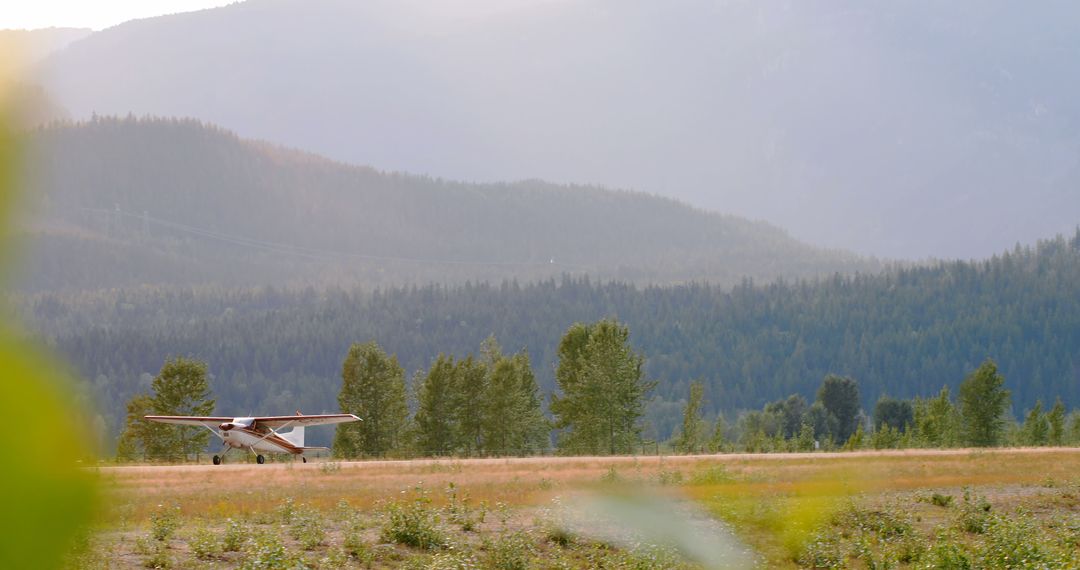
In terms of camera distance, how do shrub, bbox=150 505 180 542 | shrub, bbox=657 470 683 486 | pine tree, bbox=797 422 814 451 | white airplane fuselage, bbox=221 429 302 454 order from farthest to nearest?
pine tree, bbox=797 422 814 451 → white airplane fuselage, bbox=221 429 302 454 → shrub, bbox=657 470 683 486 → shrub, bbox=150 505 180 542

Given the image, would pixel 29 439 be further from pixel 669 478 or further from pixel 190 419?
pixel 190 419

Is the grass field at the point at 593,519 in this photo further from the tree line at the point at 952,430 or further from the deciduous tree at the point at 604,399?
the tree line at the point at 952,430

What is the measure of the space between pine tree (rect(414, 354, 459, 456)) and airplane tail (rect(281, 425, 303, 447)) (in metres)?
25.9

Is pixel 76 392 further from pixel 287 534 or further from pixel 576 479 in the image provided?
pixel 576 479

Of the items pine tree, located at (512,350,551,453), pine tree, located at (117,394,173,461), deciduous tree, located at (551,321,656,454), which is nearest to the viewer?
pine tree, located at (117,394,173,461)

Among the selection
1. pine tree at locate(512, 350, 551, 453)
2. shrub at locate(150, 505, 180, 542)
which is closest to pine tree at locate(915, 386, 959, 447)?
pine tree at locate(512, 350, 551, 453)

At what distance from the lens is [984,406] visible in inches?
4126

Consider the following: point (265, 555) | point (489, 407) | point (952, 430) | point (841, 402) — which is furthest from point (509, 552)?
point (841, 402)

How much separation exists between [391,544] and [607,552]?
18.4 feet

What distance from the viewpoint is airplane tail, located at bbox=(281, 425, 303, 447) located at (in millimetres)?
64125

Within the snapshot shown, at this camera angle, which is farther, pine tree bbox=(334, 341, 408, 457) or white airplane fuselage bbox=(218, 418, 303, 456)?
pine tree bbox=(334, 341, 408, 457)

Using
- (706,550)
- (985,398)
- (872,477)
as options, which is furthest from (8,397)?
(985,398)

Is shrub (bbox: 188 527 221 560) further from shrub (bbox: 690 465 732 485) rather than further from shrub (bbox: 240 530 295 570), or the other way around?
shrub (bbox: 690 465 732 485)

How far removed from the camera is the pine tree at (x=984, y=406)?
10412 centimetres
